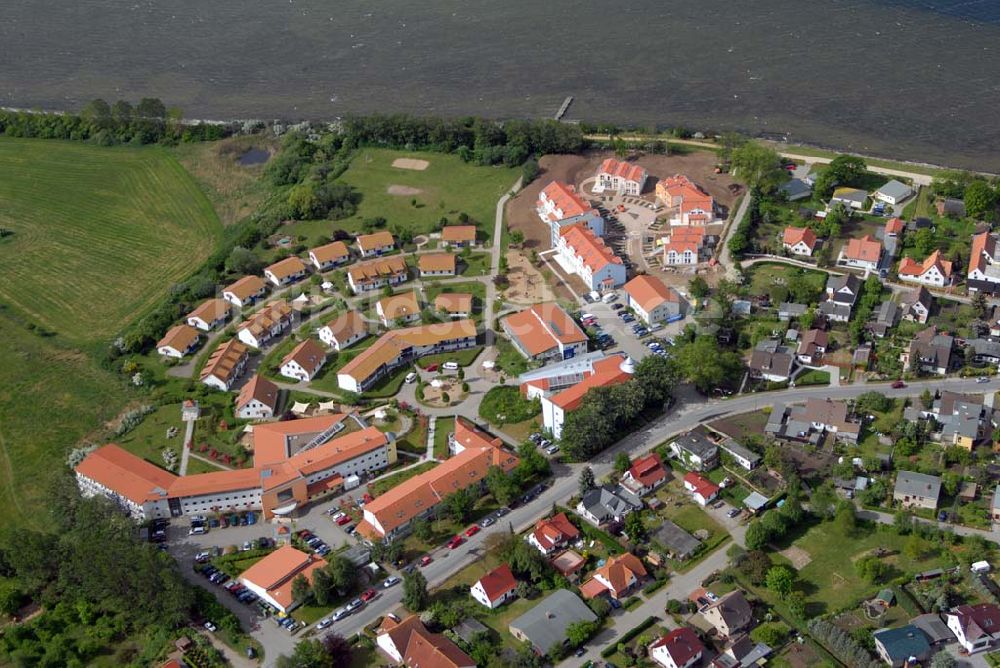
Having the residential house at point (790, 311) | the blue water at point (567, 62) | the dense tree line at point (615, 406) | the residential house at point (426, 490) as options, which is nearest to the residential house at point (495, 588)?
the residential house at point (426, 490)

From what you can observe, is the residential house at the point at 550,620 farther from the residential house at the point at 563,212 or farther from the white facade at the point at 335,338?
the residential house at the point at 563,212

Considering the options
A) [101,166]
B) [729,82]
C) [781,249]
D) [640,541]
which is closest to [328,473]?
[640,541]

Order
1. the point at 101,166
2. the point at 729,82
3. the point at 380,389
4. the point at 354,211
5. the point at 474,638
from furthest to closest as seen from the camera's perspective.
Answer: the point at 729,82 → the point at 101,166 → the point at 354,211 → the point at 380,389 → the point at 474,638

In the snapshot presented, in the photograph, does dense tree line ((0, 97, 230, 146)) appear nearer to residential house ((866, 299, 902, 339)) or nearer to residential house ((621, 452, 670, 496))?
residential house ((621, 452, 670, 496))

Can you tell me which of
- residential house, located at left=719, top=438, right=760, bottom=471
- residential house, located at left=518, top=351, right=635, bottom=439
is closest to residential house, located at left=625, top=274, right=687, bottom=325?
residential house, located at left=518, top=351, right=635, bottom=439

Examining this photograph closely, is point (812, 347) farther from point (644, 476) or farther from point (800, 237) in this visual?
point (644, 476)

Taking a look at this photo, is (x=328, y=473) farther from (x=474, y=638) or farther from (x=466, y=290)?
(x=466, y=290)
